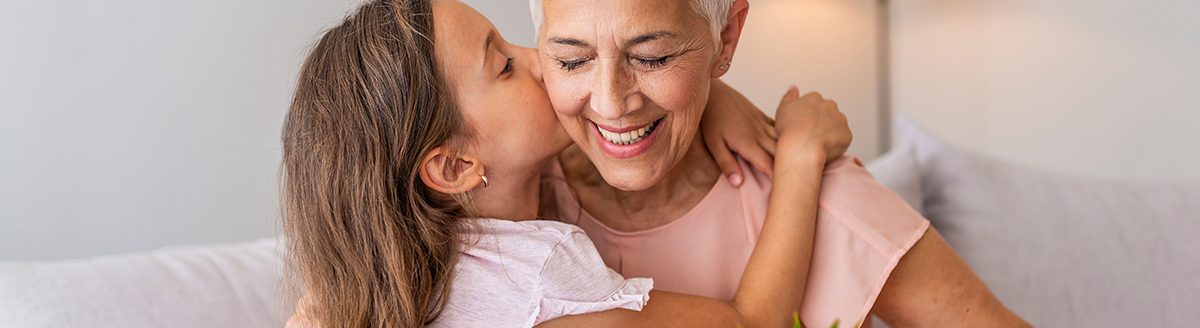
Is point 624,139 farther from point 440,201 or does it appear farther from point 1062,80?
point 1062,80

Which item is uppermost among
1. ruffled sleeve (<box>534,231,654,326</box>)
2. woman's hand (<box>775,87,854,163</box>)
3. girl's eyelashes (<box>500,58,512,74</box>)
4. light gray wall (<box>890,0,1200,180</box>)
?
girl's eyelashes (<box>500,58,512,74</box>)

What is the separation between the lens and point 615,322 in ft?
4.65

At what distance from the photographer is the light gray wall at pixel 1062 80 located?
340cm

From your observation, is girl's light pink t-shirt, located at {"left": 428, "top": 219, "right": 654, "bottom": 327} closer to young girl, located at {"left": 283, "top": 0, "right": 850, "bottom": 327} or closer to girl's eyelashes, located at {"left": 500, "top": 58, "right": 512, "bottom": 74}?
young girl, located at {"left": 283, "top": 0, "right": 850, "bottom": 327}

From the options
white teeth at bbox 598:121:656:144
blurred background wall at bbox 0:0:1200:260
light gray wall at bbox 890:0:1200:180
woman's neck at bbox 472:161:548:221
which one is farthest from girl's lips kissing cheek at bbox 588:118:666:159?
light gray wall at bbox 890:0:1200:180

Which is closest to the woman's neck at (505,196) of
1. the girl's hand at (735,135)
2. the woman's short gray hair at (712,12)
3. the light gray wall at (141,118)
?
the woman's short gray hair at (712,12)

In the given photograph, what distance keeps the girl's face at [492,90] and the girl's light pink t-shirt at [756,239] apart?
0.28 m

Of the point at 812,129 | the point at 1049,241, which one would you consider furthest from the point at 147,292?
the point at 1049,241

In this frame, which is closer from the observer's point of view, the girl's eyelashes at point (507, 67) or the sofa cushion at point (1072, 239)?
the girl's eyelashes at point (507, 67)

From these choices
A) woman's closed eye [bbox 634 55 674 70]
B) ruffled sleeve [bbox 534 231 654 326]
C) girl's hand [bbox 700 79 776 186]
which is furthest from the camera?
girl's hand [bbox 700 79 776 186]

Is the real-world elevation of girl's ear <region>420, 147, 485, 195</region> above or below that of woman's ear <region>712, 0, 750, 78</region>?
below

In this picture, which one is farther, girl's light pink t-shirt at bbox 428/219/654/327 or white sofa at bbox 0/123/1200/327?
white sofa at bbox 0/123/1200/327

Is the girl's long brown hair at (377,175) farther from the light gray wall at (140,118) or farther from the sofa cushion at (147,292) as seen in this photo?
the light gray wall at (140,118)

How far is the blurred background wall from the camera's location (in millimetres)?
2344
